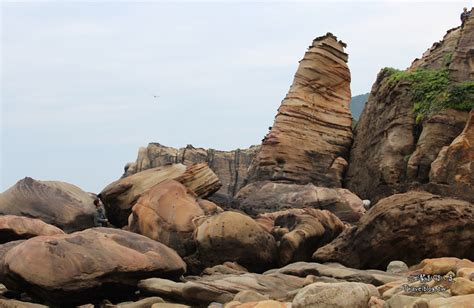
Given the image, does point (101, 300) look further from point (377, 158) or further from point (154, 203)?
point (377, 158)

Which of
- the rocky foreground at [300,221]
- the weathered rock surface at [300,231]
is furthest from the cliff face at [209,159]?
the weathered rock surface at [300,231]

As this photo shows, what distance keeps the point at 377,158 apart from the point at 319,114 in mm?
4062

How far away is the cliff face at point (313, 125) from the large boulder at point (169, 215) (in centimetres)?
984

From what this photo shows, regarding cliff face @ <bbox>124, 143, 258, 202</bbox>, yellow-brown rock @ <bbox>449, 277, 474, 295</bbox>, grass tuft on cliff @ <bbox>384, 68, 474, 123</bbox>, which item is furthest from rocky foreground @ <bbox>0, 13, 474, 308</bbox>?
cliff face @ <bbox>124, 143, 258, 202</bbox>

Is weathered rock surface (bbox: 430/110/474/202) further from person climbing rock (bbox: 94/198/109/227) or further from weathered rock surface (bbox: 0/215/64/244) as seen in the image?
weathered rock surface (bbox: 0/215/64/244)

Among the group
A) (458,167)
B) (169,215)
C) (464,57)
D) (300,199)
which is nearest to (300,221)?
(169,215)

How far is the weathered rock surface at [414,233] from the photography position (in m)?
14.0

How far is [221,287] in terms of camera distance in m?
11.5

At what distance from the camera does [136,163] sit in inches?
1724

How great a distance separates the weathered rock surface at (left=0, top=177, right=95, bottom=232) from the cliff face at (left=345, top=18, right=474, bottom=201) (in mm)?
9614

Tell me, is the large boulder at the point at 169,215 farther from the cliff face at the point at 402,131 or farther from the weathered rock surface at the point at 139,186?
the cliff face at the point at 402,131

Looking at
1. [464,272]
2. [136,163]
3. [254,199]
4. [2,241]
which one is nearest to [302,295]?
[464,272]

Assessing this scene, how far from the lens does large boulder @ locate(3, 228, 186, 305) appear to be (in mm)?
11500

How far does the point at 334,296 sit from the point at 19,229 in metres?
8.69
